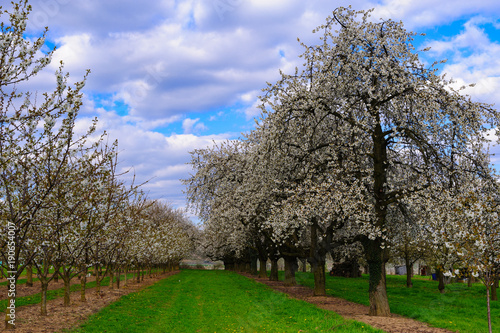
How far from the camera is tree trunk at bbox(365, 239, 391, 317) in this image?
1723 centimetres

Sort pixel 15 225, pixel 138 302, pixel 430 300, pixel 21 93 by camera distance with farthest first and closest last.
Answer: pixel 430 300, pixel 138 302, pixel 15 225, pixel 21 93

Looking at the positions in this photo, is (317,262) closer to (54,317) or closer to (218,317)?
(218,317)

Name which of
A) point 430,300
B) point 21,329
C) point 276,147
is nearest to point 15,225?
point 21,329

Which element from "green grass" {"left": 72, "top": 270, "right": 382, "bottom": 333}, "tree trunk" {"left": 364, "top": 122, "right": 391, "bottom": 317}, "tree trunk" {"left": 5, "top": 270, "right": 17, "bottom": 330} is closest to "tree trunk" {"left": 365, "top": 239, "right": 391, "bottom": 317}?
"tree trunk" {"left": 364, "top": 122, "right": 391, "bottom": 317}

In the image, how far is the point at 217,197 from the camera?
3503cm

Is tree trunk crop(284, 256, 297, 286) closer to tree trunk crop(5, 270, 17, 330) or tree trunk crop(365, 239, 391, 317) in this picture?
tree trunk crop(365, 239, 391, 317)

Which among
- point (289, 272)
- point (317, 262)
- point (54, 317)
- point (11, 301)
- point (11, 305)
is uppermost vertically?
point (11, 301)

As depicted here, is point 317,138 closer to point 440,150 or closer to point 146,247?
point 440,150

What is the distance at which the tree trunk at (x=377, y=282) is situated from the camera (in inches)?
679

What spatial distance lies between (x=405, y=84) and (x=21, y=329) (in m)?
17.3

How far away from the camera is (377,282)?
687 inches

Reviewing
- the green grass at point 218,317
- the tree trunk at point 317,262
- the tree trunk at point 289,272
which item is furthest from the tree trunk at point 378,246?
the tree trunk at point 289,272

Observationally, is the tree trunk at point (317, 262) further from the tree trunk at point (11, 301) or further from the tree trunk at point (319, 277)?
the tree trunk at point (11, 301)

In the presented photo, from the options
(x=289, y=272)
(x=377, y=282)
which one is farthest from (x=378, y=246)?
(x=289, y=272)
